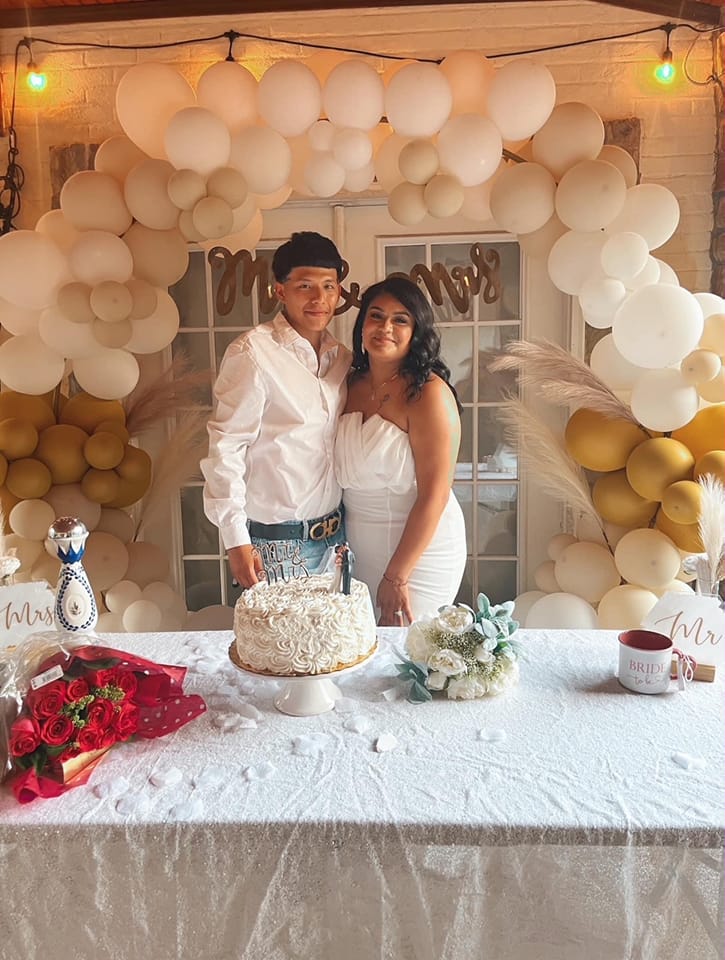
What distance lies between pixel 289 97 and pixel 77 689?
1750mm

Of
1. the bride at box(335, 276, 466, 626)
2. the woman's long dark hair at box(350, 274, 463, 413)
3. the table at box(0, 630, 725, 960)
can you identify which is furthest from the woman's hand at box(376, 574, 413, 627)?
the table at box(0, 630, 725, 960)

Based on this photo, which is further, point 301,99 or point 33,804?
point 301,99

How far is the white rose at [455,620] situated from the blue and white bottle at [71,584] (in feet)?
1.96

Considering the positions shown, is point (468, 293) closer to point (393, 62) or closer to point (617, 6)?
point (393, 62)

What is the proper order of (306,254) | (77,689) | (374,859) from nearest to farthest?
1. (374,859)
2. (77,689)
3. (306,254)

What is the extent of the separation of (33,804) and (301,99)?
192cm

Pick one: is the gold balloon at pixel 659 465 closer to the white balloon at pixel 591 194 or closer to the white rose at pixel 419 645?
the white balloon at pixel 591 194

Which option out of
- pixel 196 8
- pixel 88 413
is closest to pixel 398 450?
pixel 88 413

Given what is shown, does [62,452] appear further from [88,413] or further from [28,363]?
[28,363]

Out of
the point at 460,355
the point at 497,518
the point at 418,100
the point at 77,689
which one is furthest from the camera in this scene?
the point at 497,518

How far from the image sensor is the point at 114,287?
232 cm

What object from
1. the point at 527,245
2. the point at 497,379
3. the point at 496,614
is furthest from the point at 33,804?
the point at 497,379

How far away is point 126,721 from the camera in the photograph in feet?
3.97

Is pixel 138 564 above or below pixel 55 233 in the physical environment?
below
